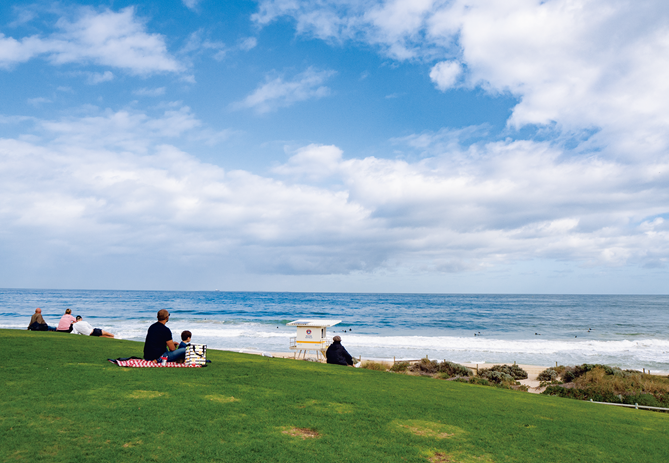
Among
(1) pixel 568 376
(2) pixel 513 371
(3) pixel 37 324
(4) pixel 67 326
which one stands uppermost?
(3) pixel 37 324

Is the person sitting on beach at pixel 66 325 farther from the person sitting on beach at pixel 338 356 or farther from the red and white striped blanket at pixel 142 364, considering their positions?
the person sitting on beach at pixel 338 356

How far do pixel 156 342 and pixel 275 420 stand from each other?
4.89 m

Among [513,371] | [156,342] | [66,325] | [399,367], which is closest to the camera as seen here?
[156,342]

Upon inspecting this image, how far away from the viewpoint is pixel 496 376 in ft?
69.8

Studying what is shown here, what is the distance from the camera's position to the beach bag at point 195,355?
32.1 feet

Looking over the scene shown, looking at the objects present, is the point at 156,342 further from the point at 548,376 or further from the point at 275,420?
the point at 548,376

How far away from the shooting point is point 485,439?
5.97 m

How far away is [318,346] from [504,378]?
10164 mm

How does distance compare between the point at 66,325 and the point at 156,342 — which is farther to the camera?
the point at 66,325

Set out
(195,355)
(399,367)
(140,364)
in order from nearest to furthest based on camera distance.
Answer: (140,364)
(195,355)
(399,367)

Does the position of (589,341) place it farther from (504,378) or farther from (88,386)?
(88,386)

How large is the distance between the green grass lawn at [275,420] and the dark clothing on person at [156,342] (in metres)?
0.70

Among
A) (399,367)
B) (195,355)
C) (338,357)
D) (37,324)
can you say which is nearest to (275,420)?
(195,355)

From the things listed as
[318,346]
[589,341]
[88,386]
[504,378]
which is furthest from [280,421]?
[589,341]
